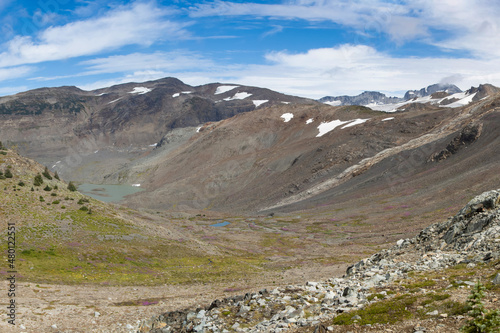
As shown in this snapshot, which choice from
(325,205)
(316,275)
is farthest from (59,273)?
(325,205)

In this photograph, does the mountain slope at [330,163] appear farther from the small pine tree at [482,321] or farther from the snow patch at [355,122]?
the small pine tree at [482,321]

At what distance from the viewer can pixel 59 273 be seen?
123ft

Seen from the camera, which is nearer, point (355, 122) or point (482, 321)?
point (482, 321)

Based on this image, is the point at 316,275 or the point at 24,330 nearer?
the point at 24,330

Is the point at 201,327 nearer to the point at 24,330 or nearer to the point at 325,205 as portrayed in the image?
the point at 24,330

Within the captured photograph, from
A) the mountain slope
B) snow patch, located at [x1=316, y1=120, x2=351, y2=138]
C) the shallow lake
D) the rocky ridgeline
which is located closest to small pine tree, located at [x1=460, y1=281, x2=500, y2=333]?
the rocky ridgeline

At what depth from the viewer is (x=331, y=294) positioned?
826 inches

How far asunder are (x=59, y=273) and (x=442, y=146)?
394 feet

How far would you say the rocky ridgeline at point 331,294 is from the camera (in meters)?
19.1

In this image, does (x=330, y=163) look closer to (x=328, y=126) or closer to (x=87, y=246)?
(x=328, y=126)

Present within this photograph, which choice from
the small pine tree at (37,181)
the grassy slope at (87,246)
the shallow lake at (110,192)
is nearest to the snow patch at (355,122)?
the shallow lake at (110,192)

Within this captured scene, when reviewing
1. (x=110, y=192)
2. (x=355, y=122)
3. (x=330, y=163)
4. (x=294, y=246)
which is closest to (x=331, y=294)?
(x=294, y=246)

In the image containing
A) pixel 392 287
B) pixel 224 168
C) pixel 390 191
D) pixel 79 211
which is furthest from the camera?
pixel 224 168

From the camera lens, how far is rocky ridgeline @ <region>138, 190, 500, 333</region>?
19125mm
